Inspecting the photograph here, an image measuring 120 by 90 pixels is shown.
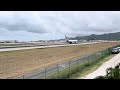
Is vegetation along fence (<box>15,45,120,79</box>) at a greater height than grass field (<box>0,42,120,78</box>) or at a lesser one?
greater

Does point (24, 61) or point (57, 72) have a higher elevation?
point (57, 72)

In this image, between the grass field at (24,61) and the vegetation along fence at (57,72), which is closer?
the vegetation along fence at (57,72)

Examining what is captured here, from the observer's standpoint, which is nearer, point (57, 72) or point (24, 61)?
point (57, 72)

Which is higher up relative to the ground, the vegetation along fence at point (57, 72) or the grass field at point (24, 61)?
the vegetation along fence at point (57, 72)

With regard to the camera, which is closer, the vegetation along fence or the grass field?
the vegetation along fence
